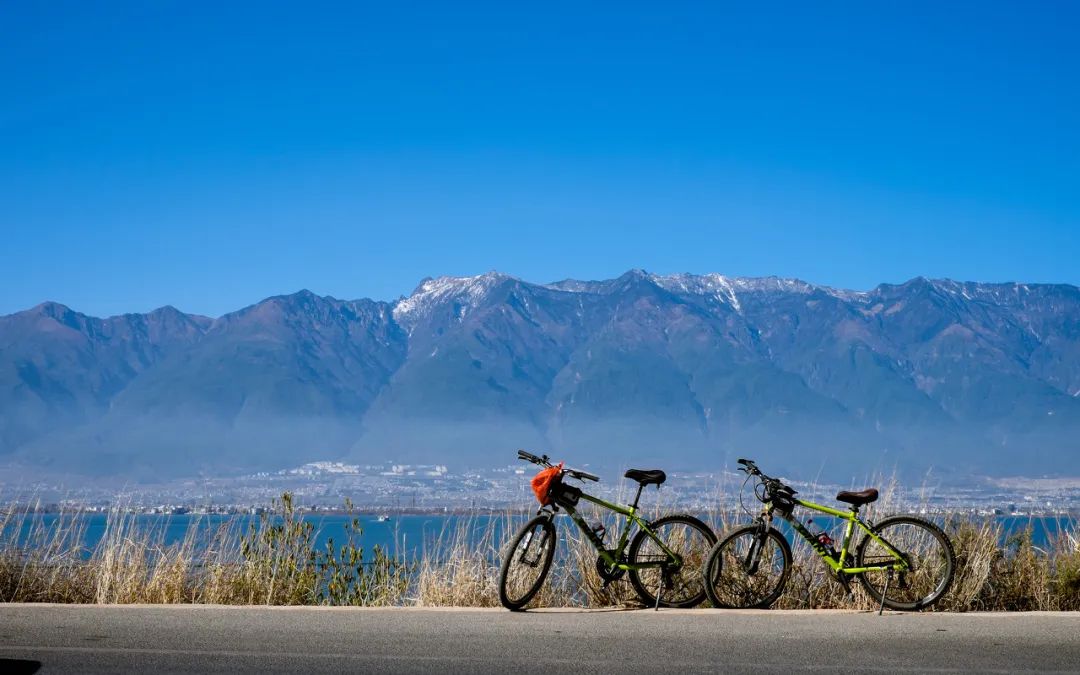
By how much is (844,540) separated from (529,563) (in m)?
2.77

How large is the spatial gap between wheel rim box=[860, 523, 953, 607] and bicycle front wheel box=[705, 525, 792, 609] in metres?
0.73

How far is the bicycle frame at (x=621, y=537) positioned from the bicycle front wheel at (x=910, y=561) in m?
1.70

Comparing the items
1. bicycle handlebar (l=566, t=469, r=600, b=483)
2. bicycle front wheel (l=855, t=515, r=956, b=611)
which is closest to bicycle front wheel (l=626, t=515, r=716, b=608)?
bicycle handlebar (l=566, t=469, r=600, b=483)

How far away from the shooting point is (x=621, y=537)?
10266mm

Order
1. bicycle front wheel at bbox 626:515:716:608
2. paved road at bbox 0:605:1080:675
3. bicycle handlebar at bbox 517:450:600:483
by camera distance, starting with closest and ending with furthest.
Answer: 1. paved road at bbox 0:605:1080:675
2. bicycle handlebar at bbox 517:450:600:483
3. bicycle front wheel at bbox 626:515:716:608

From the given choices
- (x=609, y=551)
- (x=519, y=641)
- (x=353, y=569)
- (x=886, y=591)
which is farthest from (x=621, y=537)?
(x=353, y=569)

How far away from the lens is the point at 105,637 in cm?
858

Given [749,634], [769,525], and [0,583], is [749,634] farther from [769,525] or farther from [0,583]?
[0,583]

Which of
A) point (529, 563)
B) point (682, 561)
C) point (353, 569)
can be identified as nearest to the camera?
point (529, 563)

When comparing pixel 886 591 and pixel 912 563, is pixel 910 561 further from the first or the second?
pixel 886 591

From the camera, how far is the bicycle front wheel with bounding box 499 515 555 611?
989cm

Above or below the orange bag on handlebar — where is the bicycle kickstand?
below

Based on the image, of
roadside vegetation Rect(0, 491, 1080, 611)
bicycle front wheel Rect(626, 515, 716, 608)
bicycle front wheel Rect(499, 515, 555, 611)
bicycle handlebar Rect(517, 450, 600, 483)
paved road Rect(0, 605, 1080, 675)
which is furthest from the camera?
roadside vegetation Rect(0, 491, 1080, 611)

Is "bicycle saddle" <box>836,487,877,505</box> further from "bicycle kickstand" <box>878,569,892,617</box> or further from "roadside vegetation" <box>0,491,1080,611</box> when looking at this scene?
"roadside vegetation" <box>0,491,1080,611</box>
